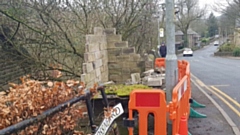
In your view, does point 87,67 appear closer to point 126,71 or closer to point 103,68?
point 103,68

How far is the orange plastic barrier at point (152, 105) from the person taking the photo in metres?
3.59

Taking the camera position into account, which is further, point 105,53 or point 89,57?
point 105,53

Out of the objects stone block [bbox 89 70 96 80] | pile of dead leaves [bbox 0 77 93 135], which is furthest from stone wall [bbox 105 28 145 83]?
pile of dead leaves [bbox 0 77 93 135]

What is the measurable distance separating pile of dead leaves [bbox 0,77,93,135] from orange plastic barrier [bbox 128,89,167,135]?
4.29 feet

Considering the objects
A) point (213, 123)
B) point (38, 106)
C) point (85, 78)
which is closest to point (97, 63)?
point (85, 78)

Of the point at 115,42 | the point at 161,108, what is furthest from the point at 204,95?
the point at 161,108

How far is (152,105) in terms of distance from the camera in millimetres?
3637

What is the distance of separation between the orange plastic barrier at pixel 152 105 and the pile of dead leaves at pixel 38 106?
4.29 ft

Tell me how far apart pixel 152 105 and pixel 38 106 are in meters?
1.91

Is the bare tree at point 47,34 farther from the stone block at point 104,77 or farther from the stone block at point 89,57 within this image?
the stone block at point 89,57

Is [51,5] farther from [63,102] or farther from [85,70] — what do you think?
[63,102]

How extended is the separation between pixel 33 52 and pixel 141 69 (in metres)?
3.09

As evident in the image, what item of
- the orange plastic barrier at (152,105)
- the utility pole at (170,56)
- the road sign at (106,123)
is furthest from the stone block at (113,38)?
the road sign at (106,123)

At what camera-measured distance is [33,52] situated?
784 centimetres
